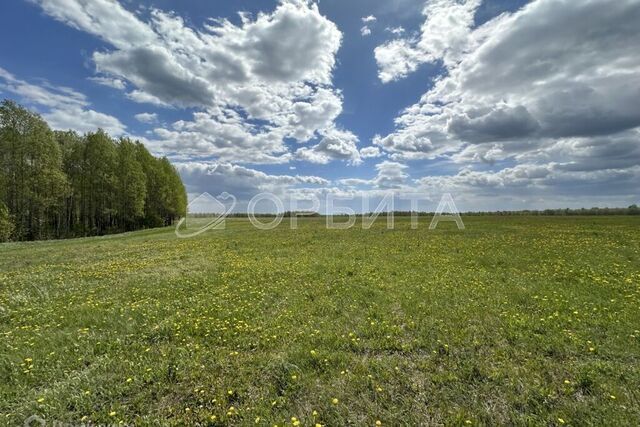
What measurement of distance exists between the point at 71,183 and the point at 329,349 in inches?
2227

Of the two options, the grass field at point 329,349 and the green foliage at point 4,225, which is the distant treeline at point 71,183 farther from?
the grass field at point 329,349

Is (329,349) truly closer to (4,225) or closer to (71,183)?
(4,225)

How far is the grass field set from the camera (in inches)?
188

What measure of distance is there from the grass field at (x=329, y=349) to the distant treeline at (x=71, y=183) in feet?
112

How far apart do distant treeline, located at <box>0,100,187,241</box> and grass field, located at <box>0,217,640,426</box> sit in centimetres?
3428

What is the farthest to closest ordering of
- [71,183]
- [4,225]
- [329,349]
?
1. [71,183]
2. [4,225]
3. [329,349]

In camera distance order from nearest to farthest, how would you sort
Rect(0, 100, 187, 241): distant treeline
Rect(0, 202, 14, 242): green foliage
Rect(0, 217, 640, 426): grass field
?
1. Rect(0, 217, 640, 426): grass field
2. Rect(0, 202, 14, 242): green foliage
3. Rect(0, 100, 187, 241): distant treeline

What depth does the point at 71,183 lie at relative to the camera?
46969 millimetres

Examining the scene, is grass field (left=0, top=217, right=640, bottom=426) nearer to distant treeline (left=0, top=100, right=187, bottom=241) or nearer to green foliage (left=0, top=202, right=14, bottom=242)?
green foliage (left=0, top=202, right=14, bottom=242)

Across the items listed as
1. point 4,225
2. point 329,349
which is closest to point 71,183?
point 4,225

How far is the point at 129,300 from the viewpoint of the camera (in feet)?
34.9

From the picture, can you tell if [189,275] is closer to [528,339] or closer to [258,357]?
[258,357]

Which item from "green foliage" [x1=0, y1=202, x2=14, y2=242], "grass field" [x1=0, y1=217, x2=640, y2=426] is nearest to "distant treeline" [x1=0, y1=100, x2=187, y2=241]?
"green foliage" [x1=0, y1=202, x2=14, y2=242]

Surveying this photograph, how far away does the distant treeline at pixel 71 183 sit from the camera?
3669 cm
